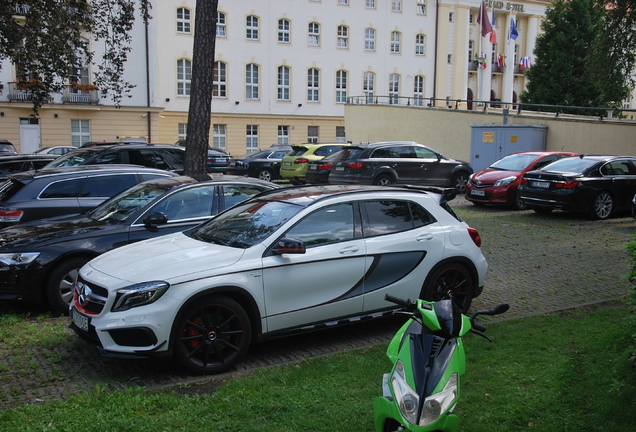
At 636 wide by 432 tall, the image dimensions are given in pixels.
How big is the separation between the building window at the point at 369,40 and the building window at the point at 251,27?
9752 mm

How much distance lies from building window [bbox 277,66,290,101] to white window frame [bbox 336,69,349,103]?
4.45 metres

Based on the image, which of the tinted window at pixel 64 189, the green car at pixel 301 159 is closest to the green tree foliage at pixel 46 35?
the tinted window at pixel 64 189

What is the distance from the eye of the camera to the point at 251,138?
158 ft

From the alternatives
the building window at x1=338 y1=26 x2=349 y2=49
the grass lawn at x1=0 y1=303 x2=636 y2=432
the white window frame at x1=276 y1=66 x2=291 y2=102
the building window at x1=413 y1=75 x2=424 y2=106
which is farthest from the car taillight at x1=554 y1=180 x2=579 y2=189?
the building window at x1=413 y1=75 x2=424 y2=106

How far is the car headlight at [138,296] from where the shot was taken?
531cm

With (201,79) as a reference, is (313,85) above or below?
above

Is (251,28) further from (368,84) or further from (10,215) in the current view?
(10,215)

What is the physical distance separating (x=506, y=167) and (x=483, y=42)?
43821mm

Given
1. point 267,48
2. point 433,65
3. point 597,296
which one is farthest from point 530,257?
point 433,65

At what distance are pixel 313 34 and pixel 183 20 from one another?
10.5 metres

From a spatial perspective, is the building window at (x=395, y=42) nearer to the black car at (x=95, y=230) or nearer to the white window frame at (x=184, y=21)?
the white window frame at (x=184, y=21)

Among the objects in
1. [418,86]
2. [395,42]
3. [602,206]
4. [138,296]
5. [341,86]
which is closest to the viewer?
[138,296]

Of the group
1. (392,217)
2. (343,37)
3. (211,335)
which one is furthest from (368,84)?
(211,335)

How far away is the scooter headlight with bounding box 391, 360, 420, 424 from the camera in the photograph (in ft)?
11.2
